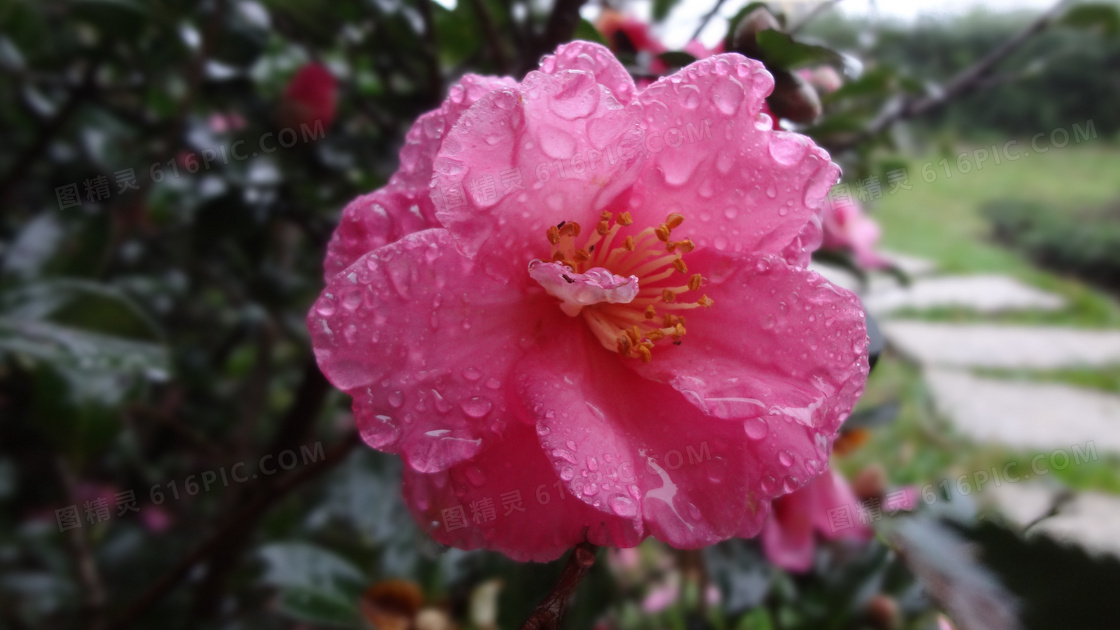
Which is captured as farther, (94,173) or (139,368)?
(94,173)

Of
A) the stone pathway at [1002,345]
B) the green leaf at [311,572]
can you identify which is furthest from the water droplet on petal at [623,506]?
the stone pathway at [1002,345]

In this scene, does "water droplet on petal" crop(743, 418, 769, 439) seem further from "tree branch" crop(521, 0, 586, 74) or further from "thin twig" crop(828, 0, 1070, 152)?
"thin twig" crop(828, 0, 1070, 152)

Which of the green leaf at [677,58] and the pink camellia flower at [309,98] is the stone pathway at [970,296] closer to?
the pink camellia flower at [309,98]

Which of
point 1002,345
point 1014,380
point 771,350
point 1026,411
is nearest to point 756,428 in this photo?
point 771,350

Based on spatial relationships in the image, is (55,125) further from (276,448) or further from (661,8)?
(661,8)

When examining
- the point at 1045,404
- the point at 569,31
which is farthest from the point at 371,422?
the point at 1045,404

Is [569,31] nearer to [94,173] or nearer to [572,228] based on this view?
[572,228]

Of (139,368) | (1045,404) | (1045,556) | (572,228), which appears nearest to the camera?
(1045,556)
